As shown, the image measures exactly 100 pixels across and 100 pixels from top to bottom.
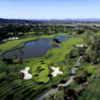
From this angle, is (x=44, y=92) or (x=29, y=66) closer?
(x=44, y=92)

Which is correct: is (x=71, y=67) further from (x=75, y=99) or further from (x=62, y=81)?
(x=75, y=99)

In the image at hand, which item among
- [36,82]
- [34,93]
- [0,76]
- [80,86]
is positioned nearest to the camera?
[34,93]

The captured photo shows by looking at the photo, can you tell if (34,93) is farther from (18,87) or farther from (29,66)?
(29,66)

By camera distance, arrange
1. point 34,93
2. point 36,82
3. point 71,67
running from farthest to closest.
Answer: point 71,67, point 36,82, point 34,93

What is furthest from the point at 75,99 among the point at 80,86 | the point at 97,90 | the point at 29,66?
the point at 29,66

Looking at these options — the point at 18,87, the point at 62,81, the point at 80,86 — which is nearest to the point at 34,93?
the point at 18,87

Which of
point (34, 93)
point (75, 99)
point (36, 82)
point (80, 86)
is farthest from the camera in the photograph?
point (36, 82)

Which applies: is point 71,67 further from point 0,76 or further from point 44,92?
point 0,76

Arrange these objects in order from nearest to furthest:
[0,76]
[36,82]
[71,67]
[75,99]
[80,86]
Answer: [75,99] < [80,86] < [36,82] < [0,76] < [71,67]

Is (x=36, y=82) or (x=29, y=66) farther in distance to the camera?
(x=29, y=66)
